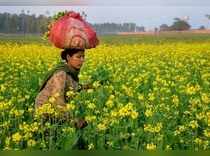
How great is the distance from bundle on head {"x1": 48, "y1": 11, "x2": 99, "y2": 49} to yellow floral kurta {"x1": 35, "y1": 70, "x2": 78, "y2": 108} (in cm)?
30

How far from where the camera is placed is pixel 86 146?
2.77m

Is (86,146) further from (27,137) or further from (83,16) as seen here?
(83,16)

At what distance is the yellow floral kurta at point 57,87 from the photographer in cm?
305

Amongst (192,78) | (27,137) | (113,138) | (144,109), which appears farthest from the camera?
(192,78)


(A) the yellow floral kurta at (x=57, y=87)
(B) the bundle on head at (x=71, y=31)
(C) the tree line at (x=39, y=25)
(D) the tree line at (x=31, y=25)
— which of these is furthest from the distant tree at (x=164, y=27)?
(A) the yellow floral kurta at (x=57, y=87)

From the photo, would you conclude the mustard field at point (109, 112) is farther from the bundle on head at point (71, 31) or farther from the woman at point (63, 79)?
the bundle on head at point (71, 31)

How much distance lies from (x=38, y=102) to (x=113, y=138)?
575mm

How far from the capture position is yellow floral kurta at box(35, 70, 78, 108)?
3.05 m

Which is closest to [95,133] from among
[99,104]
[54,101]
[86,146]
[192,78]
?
[86,146]

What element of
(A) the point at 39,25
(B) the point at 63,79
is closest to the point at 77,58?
(B) the point at 63,79

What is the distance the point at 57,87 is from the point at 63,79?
57 millimetres

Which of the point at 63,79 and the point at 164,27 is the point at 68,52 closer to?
the point at 63,79

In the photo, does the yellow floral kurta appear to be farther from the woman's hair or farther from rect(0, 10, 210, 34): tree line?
rect(0, 10, 210, 34): tree line

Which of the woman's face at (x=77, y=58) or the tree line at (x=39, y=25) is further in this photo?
the woman's face at (x=77, y=58)
